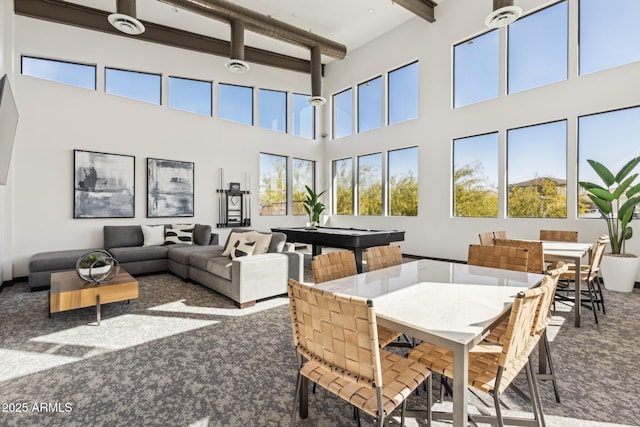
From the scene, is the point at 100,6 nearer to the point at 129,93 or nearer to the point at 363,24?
the point at 129,93

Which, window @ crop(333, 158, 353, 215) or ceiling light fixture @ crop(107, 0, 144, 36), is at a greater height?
ceiling light fixture @ crop(107, 0, 144, 36)

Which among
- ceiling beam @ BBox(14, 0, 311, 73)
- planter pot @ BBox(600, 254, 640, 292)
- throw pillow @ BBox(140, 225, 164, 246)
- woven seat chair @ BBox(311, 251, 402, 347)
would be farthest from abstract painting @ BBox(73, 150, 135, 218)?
planter pot @ BBox(600, 254, 640, 292)

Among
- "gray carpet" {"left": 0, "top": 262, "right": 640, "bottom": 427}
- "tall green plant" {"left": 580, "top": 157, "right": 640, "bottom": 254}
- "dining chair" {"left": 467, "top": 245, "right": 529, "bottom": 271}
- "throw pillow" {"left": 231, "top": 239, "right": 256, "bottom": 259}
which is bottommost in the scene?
"gray carpet" {"left": 0, "top": 262, "right": 640, "bottom": 427}

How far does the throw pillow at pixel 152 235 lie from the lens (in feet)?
19.2

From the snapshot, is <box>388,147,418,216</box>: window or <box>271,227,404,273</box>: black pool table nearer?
<box>271,227,404,273</box>: black pool table

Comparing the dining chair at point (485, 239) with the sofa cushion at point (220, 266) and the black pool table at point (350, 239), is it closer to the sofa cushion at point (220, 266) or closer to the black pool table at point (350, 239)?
the black pool table at point (350, 239)

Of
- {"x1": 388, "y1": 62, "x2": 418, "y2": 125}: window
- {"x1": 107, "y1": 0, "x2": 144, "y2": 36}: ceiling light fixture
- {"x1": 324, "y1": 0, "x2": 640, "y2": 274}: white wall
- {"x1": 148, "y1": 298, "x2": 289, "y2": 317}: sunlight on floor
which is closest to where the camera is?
{"x1": 148, "y1": 298, "x2": 289, "y2": 317}: sunlight on floor

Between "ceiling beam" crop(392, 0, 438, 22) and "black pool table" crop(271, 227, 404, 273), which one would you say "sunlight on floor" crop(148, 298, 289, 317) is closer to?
"black pool table" crop(271, 227, 404, 273)

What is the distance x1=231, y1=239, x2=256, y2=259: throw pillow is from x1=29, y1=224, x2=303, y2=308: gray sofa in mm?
127

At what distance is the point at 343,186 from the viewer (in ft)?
30.4

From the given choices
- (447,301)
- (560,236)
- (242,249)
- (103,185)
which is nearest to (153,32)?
(103,185)

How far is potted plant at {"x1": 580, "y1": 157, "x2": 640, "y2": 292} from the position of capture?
414cm

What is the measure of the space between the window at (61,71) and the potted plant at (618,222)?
8.68 metres

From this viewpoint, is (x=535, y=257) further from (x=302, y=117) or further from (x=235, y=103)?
(x=302, y=117)
